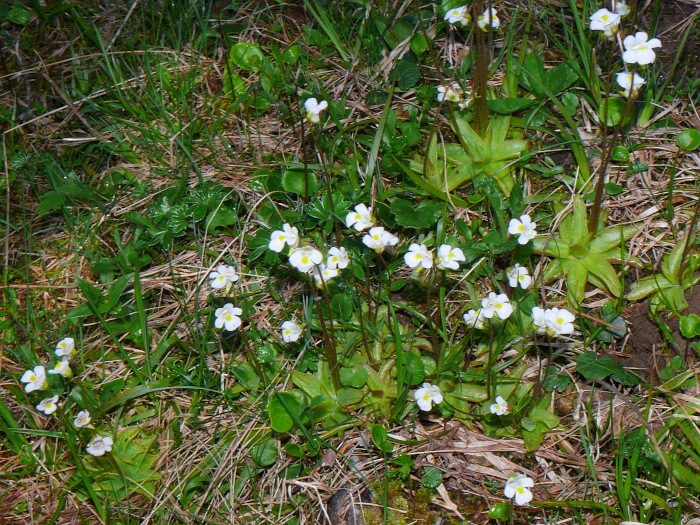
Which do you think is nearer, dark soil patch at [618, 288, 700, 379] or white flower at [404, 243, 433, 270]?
white flower at [404, 243, 433, 270]

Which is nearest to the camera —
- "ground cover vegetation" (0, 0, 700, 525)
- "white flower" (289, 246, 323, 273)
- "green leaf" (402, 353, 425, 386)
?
"white flower" (289, 246, 323, 273)

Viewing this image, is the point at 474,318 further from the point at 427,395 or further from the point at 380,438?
the point at 380,438

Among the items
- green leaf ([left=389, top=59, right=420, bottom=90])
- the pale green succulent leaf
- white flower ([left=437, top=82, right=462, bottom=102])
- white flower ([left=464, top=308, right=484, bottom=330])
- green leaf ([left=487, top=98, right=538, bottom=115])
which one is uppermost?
white flower ([left=437, top=82, right=462, bottom=102])

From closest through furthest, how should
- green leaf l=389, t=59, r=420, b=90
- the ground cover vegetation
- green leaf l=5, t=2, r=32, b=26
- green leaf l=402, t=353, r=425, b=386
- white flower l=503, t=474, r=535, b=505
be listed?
1. white flower l=503, t=474, r=535, b=505
2. the ground cover vegetation
3. green leaf l=402, t=353, r=425, b=386
4. green leaf l=389, t=59, r=420, b=90
5. green leaf l=5, t=2, r=32, b=26

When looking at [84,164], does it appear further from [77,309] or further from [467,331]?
[467,331]

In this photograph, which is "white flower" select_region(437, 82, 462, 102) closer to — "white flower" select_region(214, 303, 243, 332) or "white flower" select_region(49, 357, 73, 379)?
"white flower" select_region(214, 303, 243, 332)

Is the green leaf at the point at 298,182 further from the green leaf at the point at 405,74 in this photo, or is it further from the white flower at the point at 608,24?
the white flower at the point at 608,24

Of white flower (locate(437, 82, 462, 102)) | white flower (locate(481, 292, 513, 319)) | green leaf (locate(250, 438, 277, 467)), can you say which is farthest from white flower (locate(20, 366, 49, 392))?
white flower (locate(437, 82, 462, 102))
